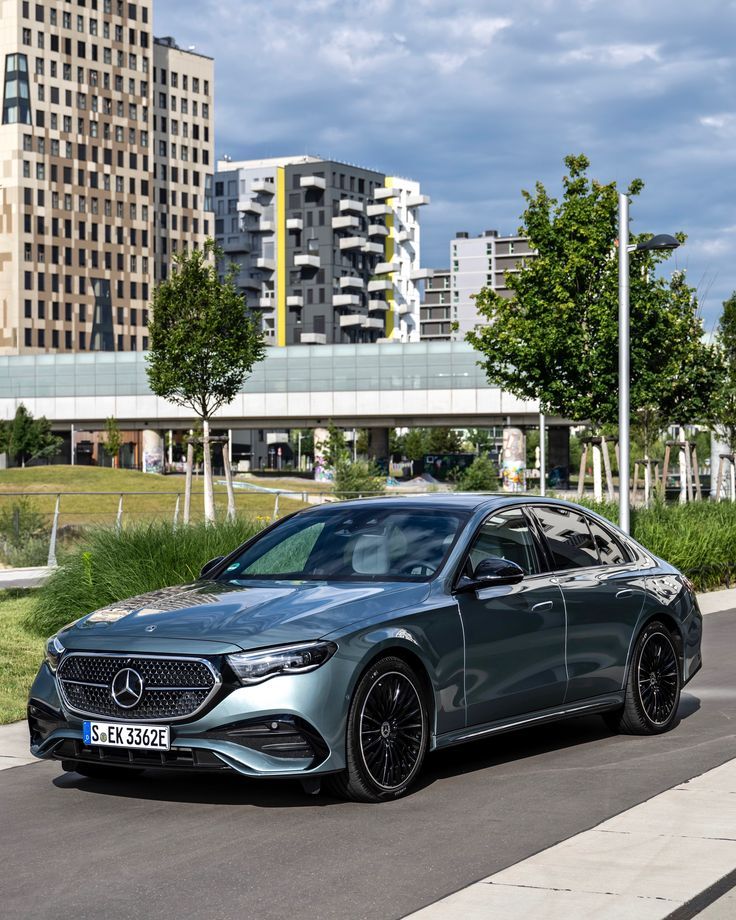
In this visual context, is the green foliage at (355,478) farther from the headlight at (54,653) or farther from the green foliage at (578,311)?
the headlight at (54,653)

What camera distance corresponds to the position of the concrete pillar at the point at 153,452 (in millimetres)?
109000

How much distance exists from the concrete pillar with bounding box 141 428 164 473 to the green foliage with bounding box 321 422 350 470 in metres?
15.9

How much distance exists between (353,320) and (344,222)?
34.4 ft

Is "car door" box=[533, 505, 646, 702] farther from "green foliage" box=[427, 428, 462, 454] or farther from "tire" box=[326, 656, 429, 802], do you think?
"green foliage" box=[427, 428, 462, 454]

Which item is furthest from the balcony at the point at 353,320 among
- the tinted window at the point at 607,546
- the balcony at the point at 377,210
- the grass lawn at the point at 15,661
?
the tinted window at the point at 607,546

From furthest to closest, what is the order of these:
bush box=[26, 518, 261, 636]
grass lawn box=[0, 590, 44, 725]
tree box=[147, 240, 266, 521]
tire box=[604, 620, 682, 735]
→ tree box=[147, 240, 266, 521] → bush box=[26, 518, 261, 636] → grass lawn box=[0, 590, 44, 725] → tire box=[604, 620, 682, 735]

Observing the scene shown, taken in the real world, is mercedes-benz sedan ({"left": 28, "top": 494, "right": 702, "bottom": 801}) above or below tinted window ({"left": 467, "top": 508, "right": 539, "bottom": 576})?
below

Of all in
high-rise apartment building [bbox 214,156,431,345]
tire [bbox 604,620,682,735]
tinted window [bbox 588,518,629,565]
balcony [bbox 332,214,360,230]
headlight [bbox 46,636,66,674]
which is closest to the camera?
headlight [bbox 46,636,66,674]

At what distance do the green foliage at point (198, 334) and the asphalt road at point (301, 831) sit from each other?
3069 cm

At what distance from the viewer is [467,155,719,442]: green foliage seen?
31.2m

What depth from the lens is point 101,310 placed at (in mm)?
147125

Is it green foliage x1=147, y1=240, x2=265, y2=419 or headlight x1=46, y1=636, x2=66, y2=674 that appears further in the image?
green foliage x1=147, y1=240, x2=265, y2=419

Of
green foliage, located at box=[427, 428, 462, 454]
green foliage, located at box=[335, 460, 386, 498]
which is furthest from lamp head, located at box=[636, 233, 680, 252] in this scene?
green foliage, located at box=[427, 428, 462, 454]

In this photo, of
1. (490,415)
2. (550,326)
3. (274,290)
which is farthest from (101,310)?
→ (550,326)
